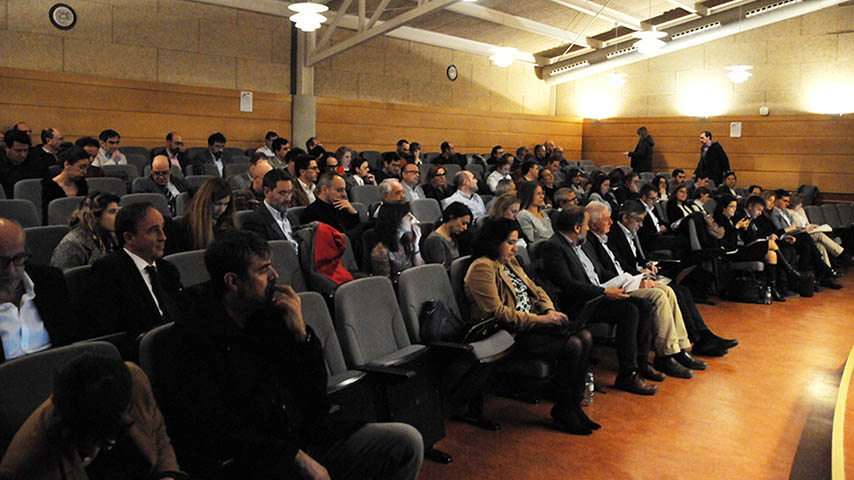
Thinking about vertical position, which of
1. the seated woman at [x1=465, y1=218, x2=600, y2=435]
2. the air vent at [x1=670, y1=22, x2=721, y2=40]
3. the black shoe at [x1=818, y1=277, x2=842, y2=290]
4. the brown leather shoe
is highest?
the air vent at [x1=670, y1=22, x2=721, y2=40]

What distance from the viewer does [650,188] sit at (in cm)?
681

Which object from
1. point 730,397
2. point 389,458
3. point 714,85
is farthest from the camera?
point 714,85

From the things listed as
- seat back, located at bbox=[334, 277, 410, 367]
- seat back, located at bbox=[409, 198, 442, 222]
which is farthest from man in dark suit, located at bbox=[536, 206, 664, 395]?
seat back, located at bbox=[409, 198, 442, 222]

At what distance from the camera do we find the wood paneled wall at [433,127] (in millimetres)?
10969

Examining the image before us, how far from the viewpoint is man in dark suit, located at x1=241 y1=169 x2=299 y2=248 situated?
4.20 meters

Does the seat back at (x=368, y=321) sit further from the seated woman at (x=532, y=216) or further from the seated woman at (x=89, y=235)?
the seated woman at (x=532, y=216)

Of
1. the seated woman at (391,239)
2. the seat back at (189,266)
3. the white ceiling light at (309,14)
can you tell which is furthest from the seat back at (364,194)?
the seat back at (189,266)

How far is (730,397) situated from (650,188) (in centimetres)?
334

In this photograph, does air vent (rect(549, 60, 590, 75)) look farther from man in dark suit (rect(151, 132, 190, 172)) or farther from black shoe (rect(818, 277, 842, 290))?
man in dark suit (rect(151, 132, 190, 172))

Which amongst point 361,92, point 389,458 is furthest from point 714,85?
point 389,458

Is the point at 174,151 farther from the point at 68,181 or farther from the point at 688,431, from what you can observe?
the point at 688,431

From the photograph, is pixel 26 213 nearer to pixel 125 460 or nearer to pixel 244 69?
pixel 125 460

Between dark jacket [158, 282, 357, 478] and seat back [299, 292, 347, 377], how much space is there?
588 mm

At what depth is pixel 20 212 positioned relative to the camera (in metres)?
4.16
